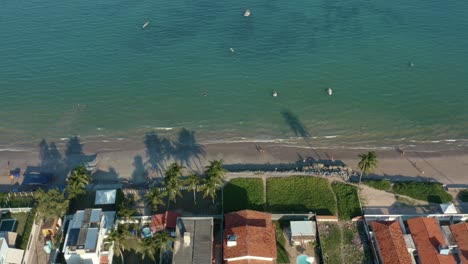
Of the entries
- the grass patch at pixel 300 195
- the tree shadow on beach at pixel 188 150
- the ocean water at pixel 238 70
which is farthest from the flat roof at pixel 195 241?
the ocean water at pixel 238 70

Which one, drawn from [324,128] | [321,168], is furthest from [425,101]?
[321,168]

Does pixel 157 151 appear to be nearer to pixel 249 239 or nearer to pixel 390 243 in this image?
pixel 249 239

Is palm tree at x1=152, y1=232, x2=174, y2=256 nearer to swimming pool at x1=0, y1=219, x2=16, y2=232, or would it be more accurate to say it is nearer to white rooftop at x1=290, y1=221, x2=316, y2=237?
white rooftop at x1=290, y1=221, x2=316, y2=237

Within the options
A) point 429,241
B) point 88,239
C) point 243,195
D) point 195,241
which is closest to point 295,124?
point 243,195

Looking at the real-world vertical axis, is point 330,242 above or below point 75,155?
below

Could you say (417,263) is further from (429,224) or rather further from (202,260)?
(202,260)

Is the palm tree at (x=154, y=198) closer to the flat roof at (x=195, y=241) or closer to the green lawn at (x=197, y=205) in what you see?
the green lawn at (x=197, y=205)
